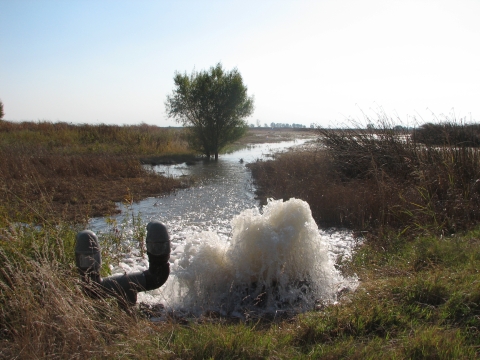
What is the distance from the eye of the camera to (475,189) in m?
8.02

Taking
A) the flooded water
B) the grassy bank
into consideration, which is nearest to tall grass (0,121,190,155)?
the flooded water

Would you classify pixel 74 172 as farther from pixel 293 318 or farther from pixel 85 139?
pixel 85 139

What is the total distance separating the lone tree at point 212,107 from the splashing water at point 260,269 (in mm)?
25586

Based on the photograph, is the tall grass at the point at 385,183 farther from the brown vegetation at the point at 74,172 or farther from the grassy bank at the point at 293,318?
the brown vegetation at the point at 74,172

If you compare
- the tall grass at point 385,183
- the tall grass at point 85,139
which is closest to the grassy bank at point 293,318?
the tall grass at point 385,183

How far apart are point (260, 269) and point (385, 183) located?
537 cm

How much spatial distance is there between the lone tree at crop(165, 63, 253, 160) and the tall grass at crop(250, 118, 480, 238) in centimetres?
1563

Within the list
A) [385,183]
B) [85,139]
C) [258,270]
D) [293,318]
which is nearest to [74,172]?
[385,183]

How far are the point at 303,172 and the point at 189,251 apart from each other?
9575 millimetres

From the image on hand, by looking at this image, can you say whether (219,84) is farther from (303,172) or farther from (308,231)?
(308,231)

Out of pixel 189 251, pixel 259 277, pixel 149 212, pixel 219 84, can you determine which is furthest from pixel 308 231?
pixel 219 84

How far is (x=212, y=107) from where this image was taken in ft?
100

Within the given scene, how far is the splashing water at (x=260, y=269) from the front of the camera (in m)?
5.05

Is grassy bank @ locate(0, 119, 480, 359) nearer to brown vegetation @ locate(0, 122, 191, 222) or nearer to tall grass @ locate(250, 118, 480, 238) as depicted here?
tall grass @ locate(250, 118, 480, 238)
